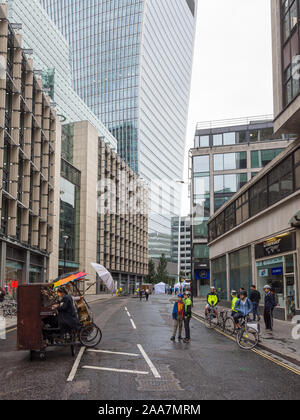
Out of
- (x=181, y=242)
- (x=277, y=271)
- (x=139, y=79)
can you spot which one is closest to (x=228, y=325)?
(x=277, y=271)

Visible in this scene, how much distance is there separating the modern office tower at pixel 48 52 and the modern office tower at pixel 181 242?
94.9 metres

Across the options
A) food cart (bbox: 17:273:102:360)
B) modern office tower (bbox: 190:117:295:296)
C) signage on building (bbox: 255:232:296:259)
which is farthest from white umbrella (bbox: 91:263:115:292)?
modern office tower (bbox: 190:117:295:296)

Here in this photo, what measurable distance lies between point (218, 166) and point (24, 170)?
104ft

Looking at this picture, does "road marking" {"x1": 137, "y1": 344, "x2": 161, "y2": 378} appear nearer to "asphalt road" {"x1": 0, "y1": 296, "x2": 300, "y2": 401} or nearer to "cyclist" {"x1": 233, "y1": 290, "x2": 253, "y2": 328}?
"asphalt road" {"x1": 0, "y1": 296, "x2": 300, "y2": 401}

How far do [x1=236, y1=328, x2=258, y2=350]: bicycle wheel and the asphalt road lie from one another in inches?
9.6

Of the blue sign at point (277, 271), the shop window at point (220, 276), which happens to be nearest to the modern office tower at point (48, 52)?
the shop window at point (220, 276)

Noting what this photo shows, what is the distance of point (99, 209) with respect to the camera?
241ft

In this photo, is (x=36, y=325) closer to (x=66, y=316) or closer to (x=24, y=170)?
(x=66, y=316)

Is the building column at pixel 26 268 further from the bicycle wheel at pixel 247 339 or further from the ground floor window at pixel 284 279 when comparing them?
the bicycle wheel at pixel 247 339

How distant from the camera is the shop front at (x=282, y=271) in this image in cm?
2057

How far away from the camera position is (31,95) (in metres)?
40.5

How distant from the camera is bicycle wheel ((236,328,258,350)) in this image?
1318 centimetres

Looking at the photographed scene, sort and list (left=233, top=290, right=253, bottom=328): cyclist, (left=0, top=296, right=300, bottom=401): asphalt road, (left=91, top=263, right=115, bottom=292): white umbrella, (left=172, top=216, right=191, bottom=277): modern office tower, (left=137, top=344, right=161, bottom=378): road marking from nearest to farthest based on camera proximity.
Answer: (left=0, top=296, right=300, bottom=401): asphalt road
(left=137, top=344, right=161, bottom=378): road marking
(left=233, top=290, right=253, bottom=328): cyclist
(left=91, top=263, right=115, bottom=292): white umbrella
(left=172, top=216, right=191, bottom=277): modern office tower

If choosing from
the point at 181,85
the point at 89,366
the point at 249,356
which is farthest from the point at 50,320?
the point at 181,85
